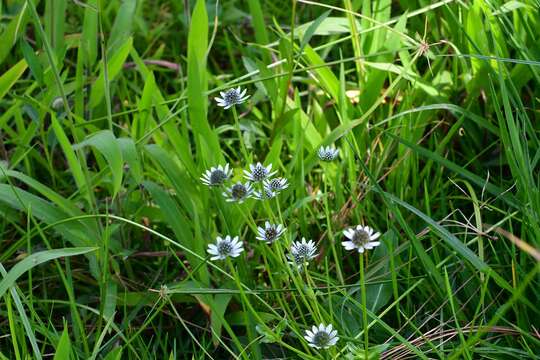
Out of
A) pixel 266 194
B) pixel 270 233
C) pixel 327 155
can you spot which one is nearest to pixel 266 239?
pixel 270 233

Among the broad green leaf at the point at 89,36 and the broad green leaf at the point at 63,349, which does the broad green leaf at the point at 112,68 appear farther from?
the broad green leaf at the point at 63,349

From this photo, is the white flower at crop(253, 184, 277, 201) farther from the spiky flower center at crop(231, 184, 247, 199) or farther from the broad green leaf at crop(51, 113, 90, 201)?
the broad green leaf at crop(51, 113, 90, 201)

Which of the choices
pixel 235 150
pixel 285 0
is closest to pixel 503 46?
pixel 235 150

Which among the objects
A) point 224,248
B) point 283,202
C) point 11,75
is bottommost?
point 283,202

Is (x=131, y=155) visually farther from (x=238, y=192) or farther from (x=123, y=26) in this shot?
(x=123, y=26)

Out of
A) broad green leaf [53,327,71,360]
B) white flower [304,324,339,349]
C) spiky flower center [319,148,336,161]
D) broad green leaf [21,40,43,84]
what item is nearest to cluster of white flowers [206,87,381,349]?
white flower [304,324,339,349]

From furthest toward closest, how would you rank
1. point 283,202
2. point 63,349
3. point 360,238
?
point 283,202 → point 63,349 → point 360,238

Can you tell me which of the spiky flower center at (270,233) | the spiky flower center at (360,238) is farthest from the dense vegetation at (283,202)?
the spiky flower center at (360,238)
